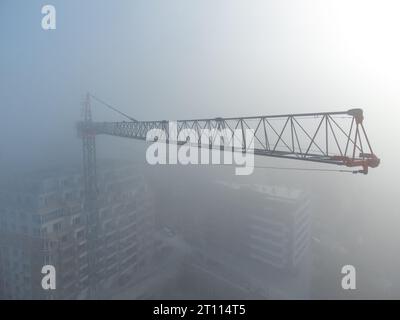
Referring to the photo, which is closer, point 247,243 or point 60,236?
point 60,236

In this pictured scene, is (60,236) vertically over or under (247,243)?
over

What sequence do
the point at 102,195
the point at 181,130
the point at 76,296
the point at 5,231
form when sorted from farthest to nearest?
1. the point at 102,195
2. the point at 76,296
3. the point at 5,231
4. the point at 181,130

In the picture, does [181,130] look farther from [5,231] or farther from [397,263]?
[397,263]

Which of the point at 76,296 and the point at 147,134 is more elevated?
the point at 147,134

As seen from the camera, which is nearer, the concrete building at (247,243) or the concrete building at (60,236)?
the concrete building at (60,236)

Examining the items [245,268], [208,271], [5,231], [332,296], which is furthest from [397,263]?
[5,231]

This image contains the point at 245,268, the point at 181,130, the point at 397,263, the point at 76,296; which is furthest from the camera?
the point at 397,263

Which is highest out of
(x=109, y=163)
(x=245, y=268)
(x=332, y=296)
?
(x=109, y=163)

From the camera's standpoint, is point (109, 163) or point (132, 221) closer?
point (132, 221)

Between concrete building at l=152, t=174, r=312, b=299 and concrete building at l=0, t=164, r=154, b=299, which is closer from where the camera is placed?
concrete building at l=0, t=164, r=154, b=299
